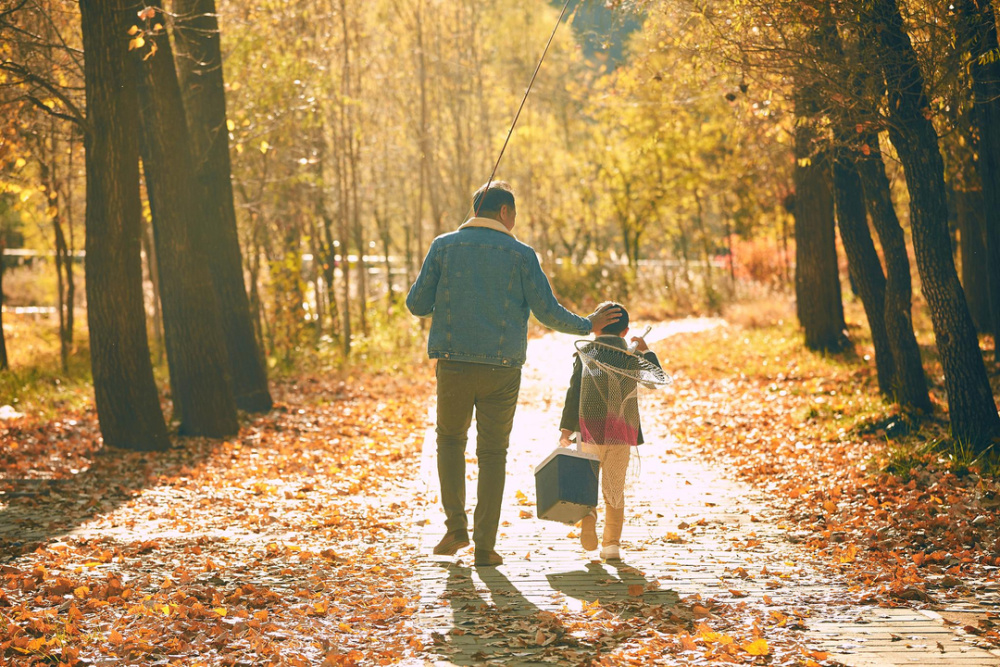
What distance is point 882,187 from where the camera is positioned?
1077 centimetres

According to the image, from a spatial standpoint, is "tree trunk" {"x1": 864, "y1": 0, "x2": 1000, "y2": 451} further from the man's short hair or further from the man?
the man's short hair

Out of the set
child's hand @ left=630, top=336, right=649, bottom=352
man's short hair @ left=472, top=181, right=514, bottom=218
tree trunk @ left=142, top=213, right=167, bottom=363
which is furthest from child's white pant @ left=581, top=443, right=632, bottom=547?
tree trunk @ left=142, top=213, right=167, bottom=363

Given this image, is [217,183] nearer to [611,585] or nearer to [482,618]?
[611,585]

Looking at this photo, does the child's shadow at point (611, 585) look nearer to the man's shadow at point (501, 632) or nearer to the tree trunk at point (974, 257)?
the man's shadow at point (501, 632)

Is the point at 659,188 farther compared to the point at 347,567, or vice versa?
the point at 659,188

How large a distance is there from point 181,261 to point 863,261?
7.90m

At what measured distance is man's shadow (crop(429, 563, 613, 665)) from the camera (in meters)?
4.81

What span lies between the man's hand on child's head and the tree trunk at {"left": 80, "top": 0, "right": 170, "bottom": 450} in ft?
19.5

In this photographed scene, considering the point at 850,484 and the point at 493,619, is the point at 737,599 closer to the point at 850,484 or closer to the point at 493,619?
the point at 493,619

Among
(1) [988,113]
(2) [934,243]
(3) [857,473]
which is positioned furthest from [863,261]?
(3) [857,473]

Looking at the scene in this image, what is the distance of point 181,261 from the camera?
11.8 meters

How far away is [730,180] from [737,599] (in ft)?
79.9

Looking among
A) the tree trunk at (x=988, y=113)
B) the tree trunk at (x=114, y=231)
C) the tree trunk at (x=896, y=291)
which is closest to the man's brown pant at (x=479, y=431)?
the tree trunk at (x=988, y=113)

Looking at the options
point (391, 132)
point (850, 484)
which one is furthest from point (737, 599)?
point (391, 132)
